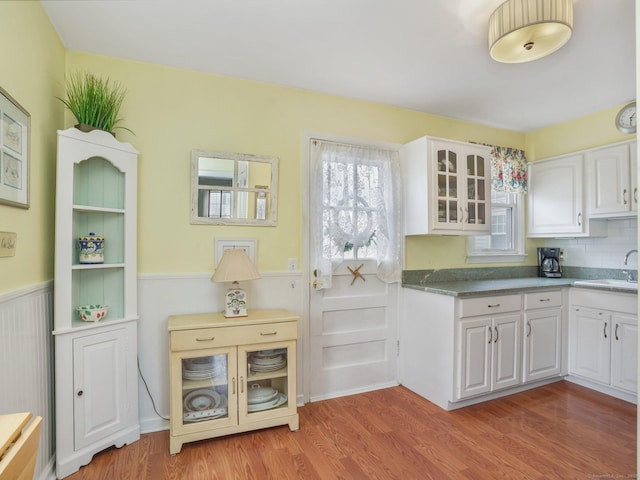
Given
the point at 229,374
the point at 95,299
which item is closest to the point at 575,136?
the point at 229,374

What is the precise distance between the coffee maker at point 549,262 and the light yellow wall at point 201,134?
2292 mm

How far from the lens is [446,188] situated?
2.94 m

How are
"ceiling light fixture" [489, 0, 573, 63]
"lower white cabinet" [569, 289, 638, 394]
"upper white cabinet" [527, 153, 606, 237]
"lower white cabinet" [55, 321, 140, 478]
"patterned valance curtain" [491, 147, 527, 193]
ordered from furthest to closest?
"patterned valance curtain" [491, 147, 527, 193] < "upper white cabinet" [527, 153, 606, 237] < "lower white cabinet" [569, 289, 638, 394] < "lower white cabinet" [55, 321, 140, 478] < "ceiling light fixture" [489, 0, 573, 63]

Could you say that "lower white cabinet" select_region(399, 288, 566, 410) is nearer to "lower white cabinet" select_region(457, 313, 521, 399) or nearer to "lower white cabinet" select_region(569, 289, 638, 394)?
"lower white cabinet" select_region(457, 313, 521, 399)

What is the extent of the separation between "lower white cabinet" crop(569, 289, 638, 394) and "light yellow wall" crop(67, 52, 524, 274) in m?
2.38

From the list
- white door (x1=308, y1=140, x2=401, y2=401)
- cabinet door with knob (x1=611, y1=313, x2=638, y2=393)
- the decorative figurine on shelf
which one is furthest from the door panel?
cabinet door with knob (x1=611, y1=313, x2=638, y2=393)

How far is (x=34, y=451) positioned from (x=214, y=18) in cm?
207

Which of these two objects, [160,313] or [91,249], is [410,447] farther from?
[91,249]

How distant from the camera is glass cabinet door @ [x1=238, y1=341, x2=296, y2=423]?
2303mm

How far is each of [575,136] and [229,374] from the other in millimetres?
3856

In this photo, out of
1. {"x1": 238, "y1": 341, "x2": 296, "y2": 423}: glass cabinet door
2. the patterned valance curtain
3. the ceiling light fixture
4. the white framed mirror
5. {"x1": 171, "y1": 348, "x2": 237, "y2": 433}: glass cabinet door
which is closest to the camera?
the ceiling light fixture

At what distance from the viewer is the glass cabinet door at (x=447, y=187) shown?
9.60 feet

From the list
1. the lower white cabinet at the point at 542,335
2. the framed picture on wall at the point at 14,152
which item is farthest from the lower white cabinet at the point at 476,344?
the framed picture on wall at the point at 14,152

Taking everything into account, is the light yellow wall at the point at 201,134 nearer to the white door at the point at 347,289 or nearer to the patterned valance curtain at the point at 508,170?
the white door at the point at 347,289
